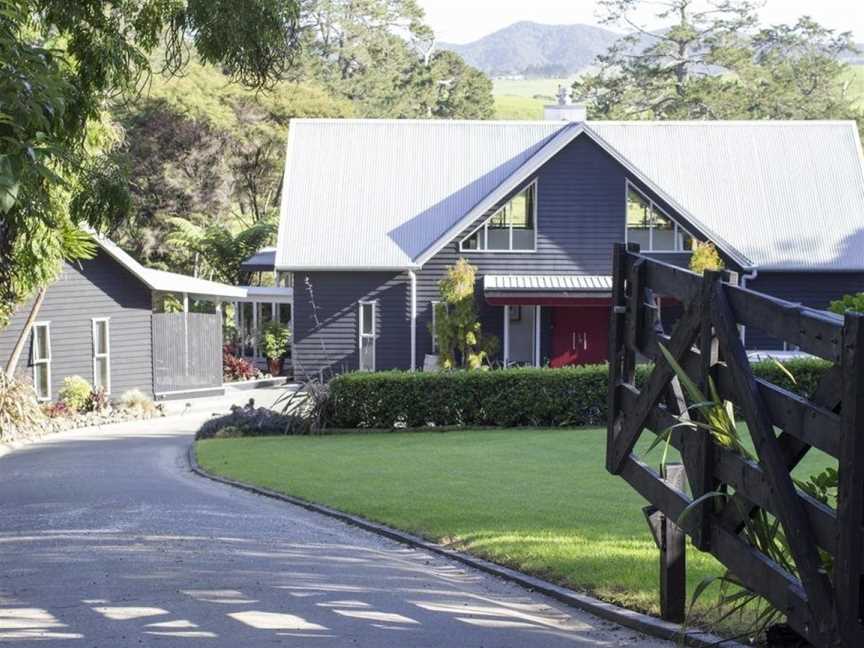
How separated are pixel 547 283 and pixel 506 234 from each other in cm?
191

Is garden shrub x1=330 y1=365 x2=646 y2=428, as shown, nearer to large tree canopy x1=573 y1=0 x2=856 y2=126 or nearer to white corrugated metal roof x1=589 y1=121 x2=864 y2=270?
white corrugated metal roof x1=589 y1=121 x2=864 y2=270

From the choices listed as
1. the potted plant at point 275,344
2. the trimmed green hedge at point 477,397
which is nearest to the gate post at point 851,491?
the trimmed green hedge at point 477,397

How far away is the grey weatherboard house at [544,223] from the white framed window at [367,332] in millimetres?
38

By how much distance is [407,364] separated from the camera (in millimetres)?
36156

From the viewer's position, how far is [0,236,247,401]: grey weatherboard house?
1335 inches

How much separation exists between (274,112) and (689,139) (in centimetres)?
2192

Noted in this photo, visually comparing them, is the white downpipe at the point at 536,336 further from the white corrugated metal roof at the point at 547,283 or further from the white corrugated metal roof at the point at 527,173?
the white corrugated metal roof at the point at 527,173

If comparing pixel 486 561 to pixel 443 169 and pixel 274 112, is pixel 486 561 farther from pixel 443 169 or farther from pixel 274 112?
pixel 274 112

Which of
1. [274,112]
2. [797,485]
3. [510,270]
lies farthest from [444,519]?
[274,112]

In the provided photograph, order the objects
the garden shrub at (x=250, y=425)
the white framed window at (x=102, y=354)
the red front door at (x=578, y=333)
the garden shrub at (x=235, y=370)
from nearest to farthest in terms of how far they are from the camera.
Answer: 1. the garden shrub at (x=250, y=425)
2. the white framed window at (x=102, y=354)
3. the red front door at (x=578, y=333)
4. the garden shrub at (x=235, y=370)

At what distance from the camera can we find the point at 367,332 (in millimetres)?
36562

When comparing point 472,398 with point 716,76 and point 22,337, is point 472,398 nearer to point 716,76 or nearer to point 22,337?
point 22,337

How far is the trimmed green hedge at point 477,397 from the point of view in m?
25.8

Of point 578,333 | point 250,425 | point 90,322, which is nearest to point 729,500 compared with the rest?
point 250,425
